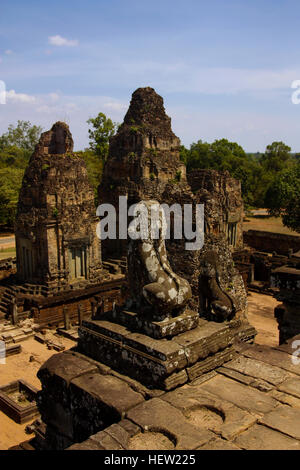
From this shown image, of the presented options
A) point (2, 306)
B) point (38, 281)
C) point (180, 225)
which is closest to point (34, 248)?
point (38, 281)

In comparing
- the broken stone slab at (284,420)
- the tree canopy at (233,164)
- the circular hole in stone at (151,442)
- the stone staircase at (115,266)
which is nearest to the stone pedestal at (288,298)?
the broken stone slab at (284,420)

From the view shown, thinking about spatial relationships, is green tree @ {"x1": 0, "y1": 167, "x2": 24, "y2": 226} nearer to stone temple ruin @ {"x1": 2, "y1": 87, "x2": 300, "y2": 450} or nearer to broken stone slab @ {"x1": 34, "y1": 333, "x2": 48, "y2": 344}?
broken stone slab @ {"x1": 34, "y1": 333, "x2": 48, "y2": 344}

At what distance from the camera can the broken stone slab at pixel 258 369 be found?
5.30m

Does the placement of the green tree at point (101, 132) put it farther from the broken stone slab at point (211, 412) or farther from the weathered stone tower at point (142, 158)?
the broken stone slab at point (211, 412)

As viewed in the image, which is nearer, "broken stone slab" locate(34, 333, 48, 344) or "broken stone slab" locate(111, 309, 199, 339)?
"broken stone slab" locate(111, 309, 199, 339)

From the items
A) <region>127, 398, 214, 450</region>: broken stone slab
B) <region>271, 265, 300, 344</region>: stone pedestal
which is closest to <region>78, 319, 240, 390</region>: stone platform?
Result: <region>127, 398, 214, 450</region>: broken stone slab

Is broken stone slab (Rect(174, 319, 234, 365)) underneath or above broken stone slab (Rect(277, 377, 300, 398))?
above

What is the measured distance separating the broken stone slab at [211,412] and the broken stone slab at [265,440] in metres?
0.09

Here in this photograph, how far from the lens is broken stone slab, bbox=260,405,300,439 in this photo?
4.20m

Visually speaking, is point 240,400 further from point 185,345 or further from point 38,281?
point 38,281

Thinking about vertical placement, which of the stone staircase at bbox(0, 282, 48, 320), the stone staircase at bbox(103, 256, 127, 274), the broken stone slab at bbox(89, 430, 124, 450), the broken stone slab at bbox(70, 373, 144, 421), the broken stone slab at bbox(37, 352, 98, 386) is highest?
the broken stone slab at bbox(37, 352, 98, 386)

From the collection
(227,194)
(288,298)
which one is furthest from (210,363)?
(227,194)

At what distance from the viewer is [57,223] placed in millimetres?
17250
